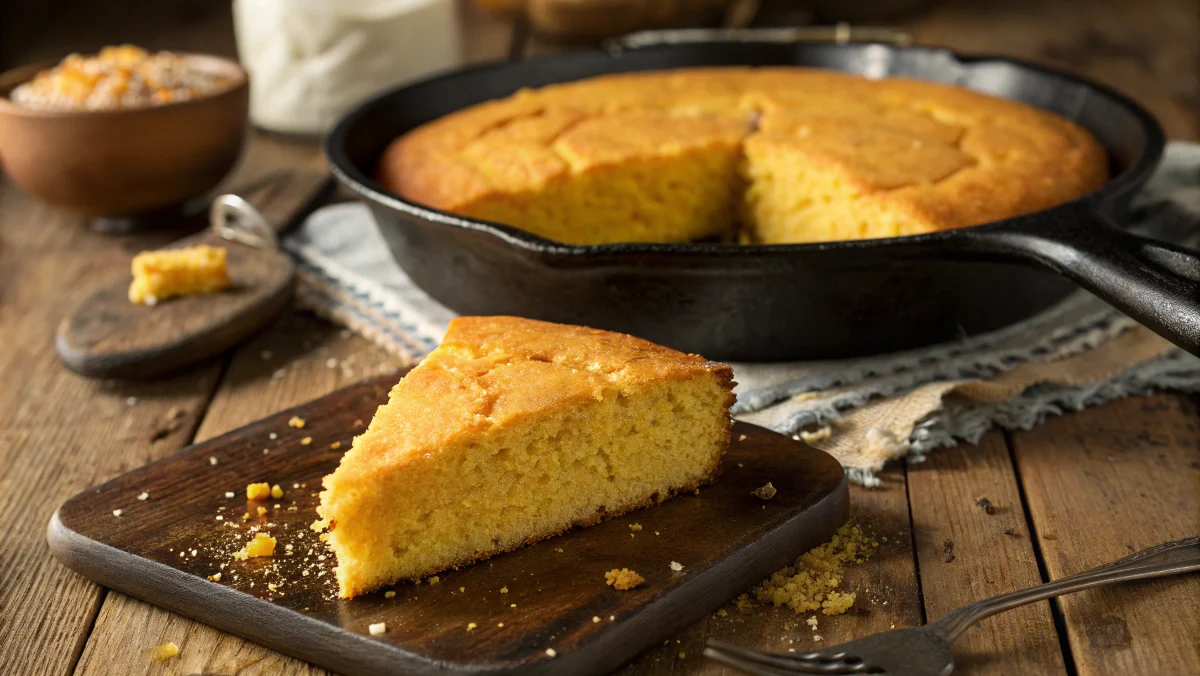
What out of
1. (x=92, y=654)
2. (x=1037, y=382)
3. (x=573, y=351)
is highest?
(x=573, y=351)

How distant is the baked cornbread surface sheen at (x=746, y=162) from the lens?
9.66 ft

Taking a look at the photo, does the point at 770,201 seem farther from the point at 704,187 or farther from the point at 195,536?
the point at 195,536

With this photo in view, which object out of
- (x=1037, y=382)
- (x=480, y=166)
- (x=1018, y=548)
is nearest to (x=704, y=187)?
(x=480, y=166)

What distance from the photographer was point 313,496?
7.32 ft

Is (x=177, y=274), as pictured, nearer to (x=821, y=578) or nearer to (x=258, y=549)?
(x=258, y=549)

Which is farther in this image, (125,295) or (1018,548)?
(125,295)

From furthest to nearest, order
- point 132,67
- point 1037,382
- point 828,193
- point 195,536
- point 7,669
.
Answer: point 132,67, point 828,193, point 1037,382, point 195,536, point 7,669

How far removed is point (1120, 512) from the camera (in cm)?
227

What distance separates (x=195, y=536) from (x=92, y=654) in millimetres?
262

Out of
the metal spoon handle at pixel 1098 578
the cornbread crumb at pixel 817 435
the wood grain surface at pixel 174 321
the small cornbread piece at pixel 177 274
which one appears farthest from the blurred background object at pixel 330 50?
the metal spoon handle at pixel 1098 578

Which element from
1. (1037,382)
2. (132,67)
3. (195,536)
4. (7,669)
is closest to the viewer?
(7,669)

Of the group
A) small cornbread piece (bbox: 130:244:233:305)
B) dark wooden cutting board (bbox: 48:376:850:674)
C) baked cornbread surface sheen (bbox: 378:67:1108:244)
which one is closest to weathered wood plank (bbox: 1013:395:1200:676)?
dark wooden cutting board (bbox: 48:376:850:674)

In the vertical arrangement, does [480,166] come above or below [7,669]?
above

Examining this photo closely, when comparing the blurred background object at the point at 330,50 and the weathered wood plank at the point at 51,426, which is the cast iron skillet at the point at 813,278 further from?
the blurred background object at the point at 330,50
